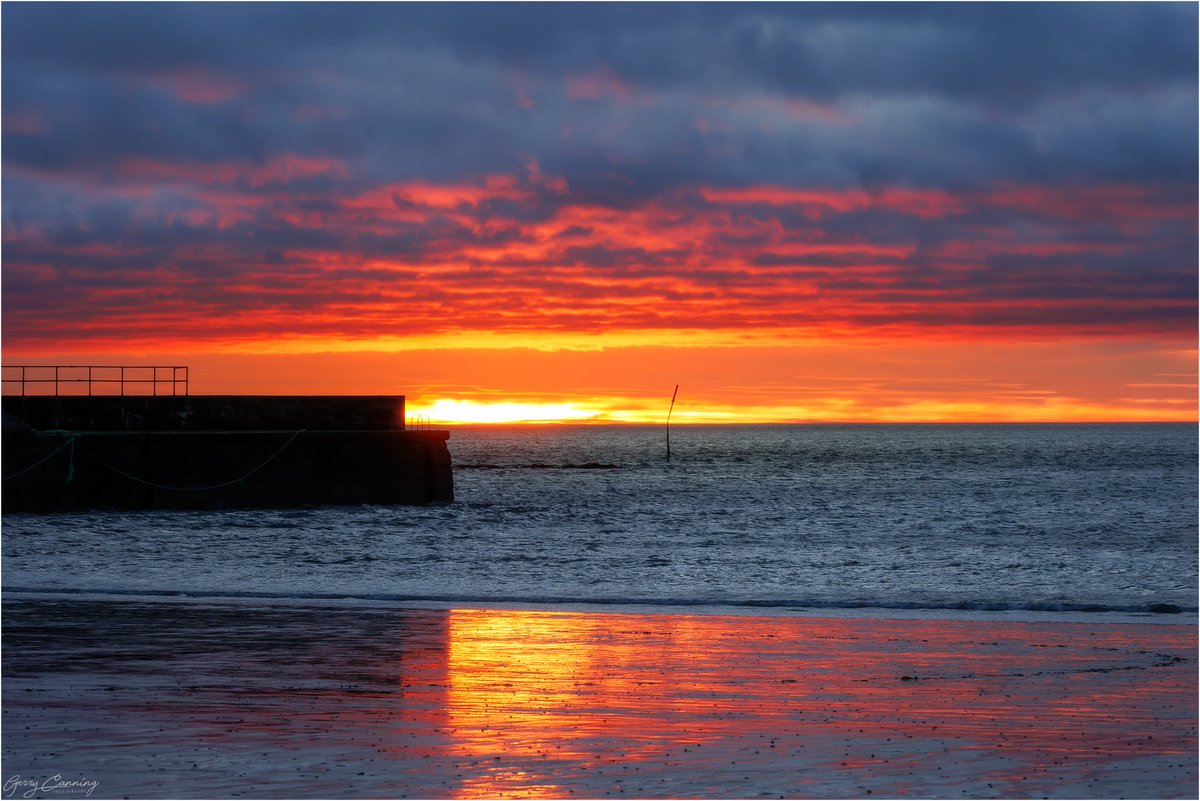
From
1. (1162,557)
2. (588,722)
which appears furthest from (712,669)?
(1162,557)

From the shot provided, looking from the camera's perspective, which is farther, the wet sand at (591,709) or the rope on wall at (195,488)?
the rope on wall at (195,488)

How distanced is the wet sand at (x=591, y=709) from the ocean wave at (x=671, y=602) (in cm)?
255

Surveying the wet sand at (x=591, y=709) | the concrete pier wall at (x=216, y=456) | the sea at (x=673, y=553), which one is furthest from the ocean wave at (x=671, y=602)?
the concrete pier wall at (x=216, y=456)

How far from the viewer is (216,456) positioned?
3978cm

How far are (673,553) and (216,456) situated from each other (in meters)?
16.4

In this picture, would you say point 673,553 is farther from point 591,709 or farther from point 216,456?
point 591,709

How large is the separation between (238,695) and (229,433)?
30534 millimetres

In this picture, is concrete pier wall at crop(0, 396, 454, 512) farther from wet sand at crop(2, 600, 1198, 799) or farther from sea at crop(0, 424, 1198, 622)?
wet sand at crop(2, 600, 1198, 799)

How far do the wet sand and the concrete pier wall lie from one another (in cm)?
2435

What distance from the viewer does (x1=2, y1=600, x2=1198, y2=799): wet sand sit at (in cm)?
770

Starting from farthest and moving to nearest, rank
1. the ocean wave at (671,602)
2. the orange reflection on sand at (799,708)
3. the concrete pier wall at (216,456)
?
the concrete pier wall at (216,456)
the ocean wave at (671,602)
the orange reflection on sand at (799,708)

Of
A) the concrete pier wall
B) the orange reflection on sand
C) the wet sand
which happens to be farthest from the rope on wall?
the orange reflection on sand

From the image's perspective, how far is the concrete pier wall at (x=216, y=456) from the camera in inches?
1476

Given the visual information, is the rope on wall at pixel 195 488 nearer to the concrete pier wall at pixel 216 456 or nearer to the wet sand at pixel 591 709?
the concrete pier wall at pixel 216 456
